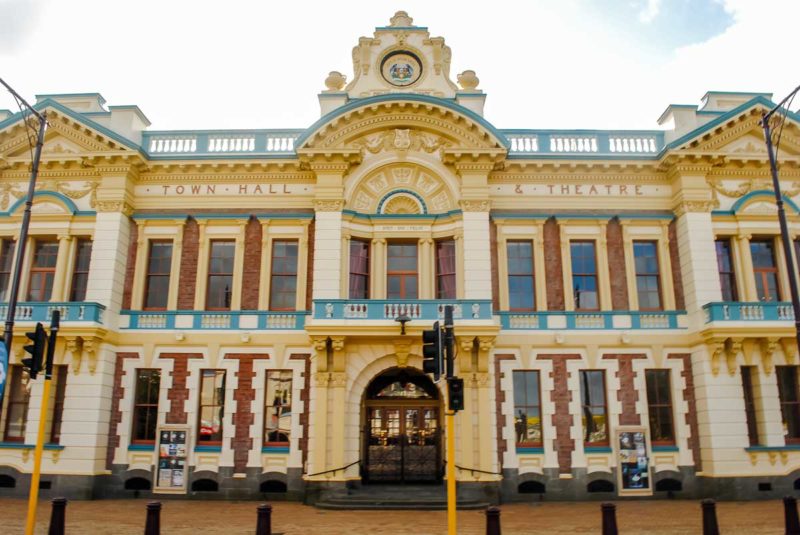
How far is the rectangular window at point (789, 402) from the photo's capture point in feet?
65.1

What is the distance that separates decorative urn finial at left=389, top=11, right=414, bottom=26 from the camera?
76.8 ft

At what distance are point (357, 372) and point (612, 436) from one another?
8421 millimetres

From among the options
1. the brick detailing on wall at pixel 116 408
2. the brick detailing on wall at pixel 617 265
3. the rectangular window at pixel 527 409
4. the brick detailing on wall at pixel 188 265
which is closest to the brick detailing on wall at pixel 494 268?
the rectangular window at pixel 527 409

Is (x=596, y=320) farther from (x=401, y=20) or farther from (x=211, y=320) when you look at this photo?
(x=401, y=20)

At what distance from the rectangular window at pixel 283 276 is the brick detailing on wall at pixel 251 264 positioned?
51 cm

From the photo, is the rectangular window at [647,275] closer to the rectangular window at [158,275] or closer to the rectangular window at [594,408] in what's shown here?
the rectangular window at [594,408]

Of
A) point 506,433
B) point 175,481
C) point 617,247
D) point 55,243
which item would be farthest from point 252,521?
point 617,247

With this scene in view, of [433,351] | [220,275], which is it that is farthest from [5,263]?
[433,351]

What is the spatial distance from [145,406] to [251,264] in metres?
5.83

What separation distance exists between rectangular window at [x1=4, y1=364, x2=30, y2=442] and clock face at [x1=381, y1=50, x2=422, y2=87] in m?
16.2

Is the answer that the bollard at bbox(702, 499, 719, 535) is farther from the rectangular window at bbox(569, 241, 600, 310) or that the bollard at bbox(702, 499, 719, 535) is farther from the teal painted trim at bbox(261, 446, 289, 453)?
the teal painted trim at bbox(261, 446, 289, 453)

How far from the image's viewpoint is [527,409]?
20266 mm

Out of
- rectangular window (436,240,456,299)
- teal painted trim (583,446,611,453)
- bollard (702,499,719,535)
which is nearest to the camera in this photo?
bollard (702,499,719,535)

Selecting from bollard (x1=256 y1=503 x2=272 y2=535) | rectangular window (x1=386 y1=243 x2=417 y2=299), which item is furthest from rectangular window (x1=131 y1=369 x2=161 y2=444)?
bollard (x1=256 y1=503 x2=272 y2=535)
